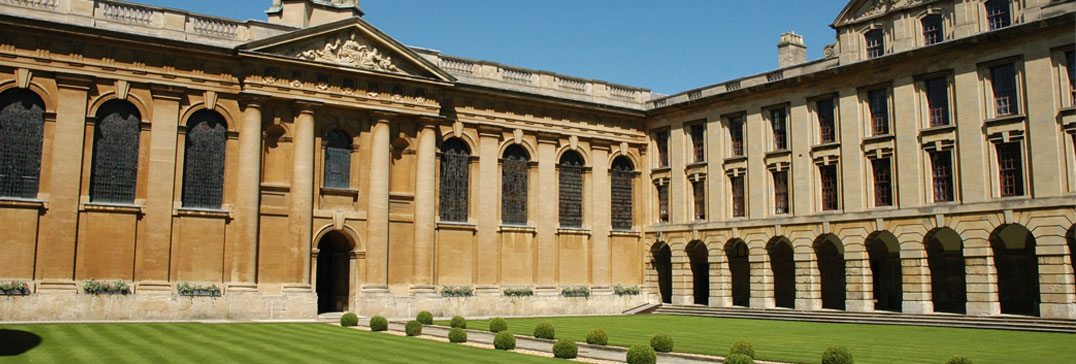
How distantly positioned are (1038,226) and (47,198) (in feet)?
118

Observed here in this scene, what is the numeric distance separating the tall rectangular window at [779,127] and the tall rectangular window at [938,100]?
6.93m

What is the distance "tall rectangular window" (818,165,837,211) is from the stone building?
0.13m

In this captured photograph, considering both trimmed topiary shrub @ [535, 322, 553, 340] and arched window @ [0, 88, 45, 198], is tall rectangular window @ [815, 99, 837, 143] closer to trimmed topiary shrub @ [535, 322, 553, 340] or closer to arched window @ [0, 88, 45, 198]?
trimmed topiary shrub @ [535, 322, 553, 340]

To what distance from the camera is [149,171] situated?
3525 centimetres

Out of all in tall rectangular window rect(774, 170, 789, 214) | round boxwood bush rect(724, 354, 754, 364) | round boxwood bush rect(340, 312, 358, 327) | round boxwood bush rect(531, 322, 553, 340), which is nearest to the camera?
round boxwood bush rect(724, 354, 754, 364)

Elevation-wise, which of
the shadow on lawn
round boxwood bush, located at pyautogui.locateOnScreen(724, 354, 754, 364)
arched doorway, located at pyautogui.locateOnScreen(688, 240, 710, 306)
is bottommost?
the shadow on lawn

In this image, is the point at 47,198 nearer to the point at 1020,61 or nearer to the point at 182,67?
the point at 182,67

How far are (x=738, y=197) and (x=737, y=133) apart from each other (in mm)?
3187

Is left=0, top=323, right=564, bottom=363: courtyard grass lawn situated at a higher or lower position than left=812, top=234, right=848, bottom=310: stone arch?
lower

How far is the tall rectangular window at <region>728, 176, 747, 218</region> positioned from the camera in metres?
45.0

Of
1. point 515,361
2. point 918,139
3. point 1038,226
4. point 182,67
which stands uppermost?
point 182,67

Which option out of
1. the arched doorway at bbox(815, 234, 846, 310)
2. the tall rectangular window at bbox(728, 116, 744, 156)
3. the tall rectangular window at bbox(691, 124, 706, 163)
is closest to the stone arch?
the arched doorway at bbox(815, 234, 846, 310)

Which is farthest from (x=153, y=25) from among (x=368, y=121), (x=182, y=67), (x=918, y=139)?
(x=918, y=139)

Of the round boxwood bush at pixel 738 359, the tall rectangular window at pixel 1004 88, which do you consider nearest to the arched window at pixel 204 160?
the round boxwood bush at pixel 738 359
